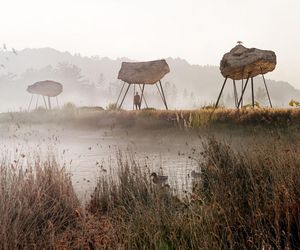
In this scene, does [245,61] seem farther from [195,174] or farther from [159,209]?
[159,209]

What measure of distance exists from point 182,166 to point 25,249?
4.24 m

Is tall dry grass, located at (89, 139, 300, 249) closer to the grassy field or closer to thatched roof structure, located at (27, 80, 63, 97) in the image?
the grassy field

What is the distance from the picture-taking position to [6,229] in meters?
3.69

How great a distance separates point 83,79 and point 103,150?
99681mm

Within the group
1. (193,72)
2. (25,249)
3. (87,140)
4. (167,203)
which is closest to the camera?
(25,249)

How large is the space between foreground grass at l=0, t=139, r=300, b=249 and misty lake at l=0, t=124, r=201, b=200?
562 millimetres

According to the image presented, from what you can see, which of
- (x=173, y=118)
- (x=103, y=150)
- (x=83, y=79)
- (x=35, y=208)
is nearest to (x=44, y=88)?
(x=173, y=118)

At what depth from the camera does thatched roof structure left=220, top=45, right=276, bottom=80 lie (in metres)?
13.5

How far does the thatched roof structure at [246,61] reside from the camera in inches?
531

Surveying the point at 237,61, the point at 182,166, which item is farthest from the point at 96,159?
the point at 237,61

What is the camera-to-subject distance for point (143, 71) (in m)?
17.6

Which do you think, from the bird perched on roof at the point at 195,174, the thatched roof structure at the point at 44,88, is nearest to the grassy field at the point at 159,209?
the bird perched on roof at the point at 195,174

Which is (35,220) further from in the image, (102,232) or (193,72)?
(193,72)

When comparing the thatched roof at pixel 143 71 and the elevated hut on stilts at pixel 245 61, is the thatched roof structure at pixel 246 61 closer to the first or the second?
the elevated hut on stilts at pixel 245 61
